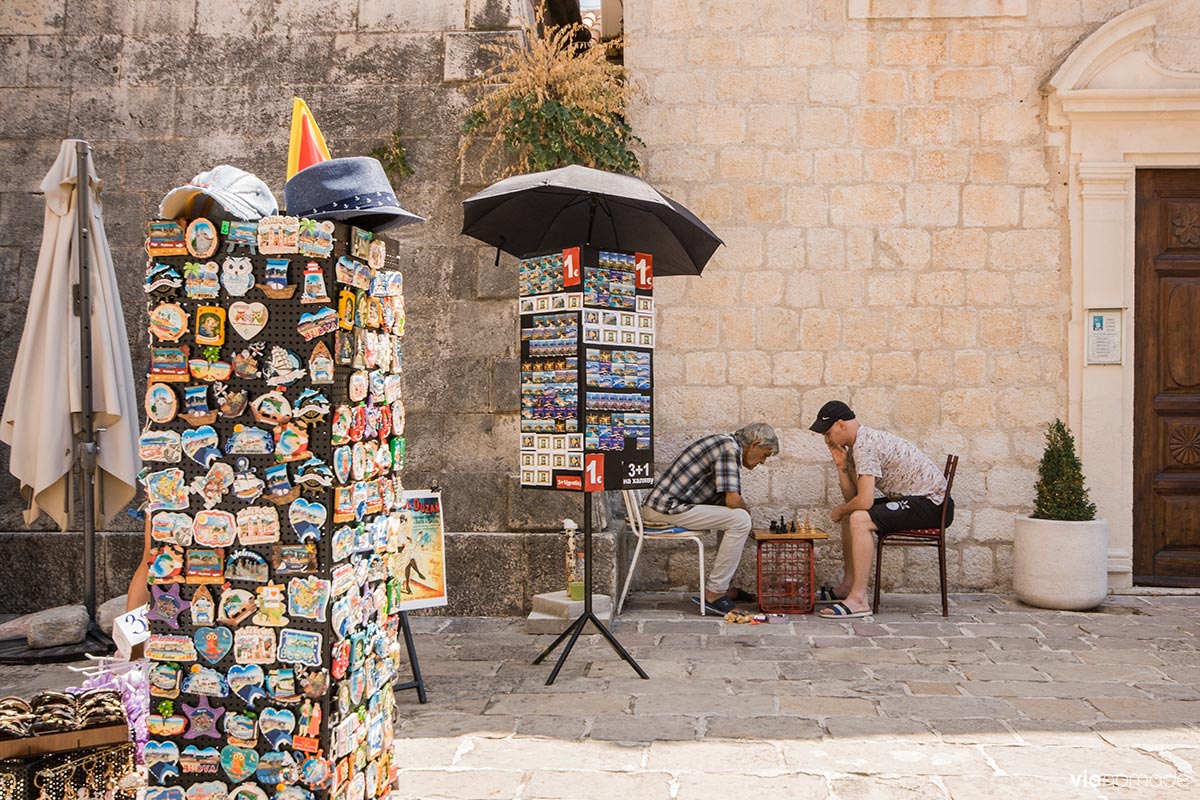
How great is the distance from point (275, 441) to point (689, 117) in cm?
475

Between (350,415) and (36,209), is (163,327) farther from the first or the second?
(36,209)

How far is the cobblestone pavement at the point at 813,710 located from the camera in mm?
3402

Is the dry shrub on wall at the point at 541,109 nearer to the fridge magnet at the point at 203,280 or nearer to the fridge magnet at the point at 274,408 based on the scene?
the fridge magnet at the point at 203,280

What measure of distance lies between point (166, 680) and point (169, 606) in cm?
20

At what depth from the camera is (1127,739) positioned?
3.78 m

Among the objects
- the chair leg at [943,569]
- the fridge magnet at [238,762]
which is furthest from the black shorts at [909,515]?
the fridge magnet at [238,762]

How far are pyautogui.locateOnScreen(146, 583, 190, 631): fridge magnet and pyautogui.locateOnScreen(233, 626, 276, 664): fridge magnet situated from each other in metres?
0.18

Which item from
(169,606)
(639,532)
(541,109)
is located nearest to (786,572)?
(639,532)

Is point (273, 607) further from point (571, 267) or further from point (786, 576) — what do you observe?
point (786, 576)

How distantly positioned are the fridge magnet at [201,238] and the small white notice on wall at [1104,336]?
5.62 m

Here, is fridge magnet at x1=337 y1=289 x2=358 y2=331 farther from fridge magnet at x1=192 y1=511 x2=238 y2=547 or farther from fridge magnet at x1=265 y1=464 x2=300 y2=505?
fridge magnet at x1=192 y1=511 x2=238 y2=547

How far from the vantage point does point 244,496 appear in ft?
9.22

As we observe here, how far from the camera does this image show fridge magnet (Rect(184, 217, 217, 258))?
2814 millimetres

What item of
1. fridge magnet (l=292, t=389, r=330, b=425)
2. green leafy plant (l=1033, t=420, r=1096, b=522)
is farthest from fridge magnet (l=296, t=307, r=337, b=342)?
green leafy plant (l=1033, t=420, r=1096, b=522)
